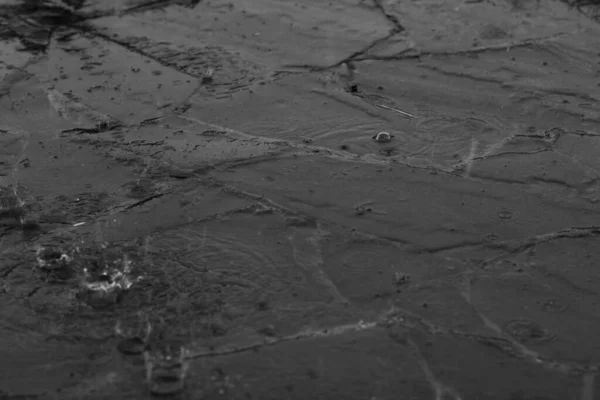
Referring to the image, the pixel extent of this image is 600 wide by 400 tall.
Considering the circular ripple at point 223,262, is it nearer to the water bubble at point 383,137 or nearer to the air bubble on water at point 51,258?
the air bubble on water at point 51,258

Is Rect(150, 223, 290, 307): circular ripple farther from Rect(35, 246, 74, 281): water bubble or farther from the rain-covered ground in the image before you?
Rect(35, 246, 74, 281): water bubble

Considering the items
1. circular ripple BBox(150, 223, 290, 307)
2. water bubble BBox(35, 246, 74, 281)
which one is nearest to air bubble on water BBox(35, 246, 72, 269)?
water bubble BBox(35, 246, 74, 281)

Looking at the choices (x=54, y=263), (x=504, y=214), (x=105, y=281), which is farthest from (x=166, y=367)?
(x=504, y=214)

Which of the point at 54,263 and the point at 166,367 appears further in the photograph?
the point at 54,263

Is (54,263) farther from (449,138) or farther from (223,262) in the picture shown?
(449,138)

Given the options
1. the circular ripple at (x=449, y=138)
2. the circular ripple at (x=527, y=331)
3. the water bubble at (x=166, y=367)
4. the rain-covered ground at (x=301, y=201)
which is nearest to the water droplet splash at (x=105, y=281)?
the rain-covered ground at (x=301, y=201)

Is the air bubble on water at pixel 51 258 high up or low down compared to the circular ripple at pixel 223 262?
down
